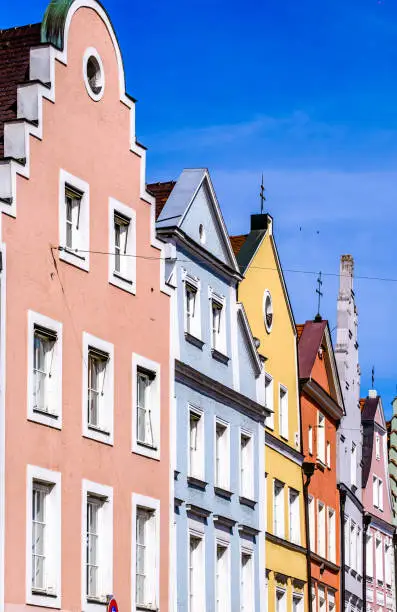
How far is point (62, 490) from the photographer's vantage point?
35344 mm

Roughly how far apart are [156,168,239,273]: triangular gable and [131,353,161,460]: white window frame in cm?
431

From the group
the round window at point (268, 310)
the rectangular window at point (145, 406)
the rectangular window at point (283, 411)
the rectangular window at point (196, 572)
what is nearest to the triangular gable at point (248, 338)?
the round window at point (268, 310)

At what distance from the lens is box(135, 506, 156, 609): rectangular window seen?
39562mm

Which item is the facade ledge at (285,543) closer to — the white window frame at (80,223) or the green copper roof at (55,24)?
the white window frame at (80,223)

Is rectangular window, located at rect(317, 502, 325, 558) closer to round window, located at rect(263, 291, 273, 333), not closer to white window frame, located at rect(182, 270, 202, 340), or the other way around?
round window, located at rect(263, 291, 273, 333)

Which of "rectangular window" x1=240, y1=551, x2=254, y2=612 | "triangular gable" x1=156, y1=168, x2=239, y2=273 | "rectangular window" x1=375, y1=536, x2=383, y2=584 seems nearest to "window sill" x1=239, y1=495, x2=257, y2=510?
"rectangular window" x1=240, y1=551, x2=254, y2=612

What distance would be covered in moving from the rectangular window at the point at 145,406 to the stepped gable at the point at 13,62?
281 inches

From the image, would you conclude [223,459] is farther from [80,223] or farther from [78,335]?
[80,223]

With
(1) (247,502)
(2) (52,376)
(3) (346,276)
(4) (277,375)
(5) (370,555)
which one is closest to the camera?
(2) (52,376)

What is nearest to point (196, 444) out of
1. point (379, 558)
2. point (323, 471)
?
point (323, 471)

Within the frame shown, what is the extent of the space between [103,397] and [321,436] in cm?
2396

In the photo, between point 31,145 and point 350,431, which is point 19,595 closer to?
point 31,145

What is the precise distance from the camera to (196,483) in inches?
1720

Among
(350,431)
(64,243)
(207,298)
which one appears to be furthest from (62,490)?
(350,431)
